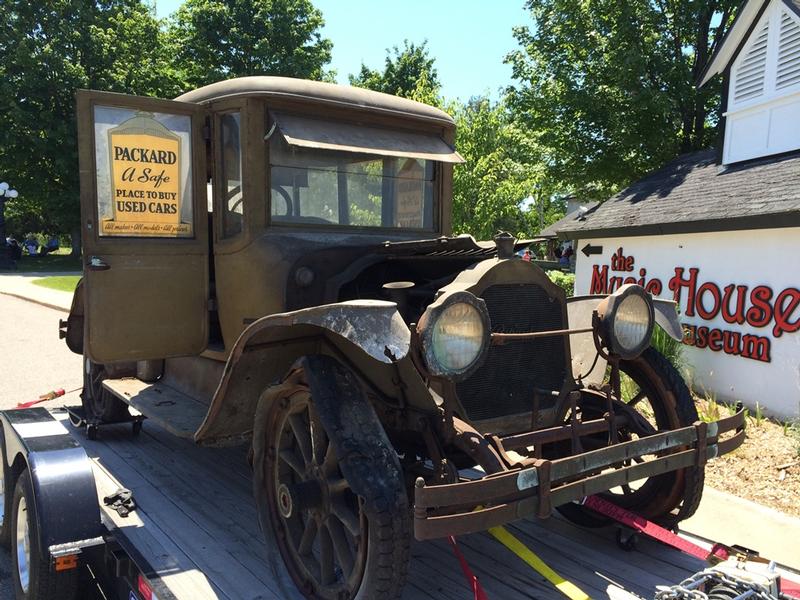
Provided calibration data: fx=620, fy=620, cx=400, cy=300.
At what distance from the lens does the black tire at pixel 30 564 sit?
7.97 ft

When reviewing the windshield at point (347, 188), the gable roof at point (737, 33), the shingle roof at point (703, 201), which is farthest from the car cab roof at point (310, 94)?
the gable roof at point (737, 33)

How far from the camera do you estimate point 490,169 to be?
1361 centimetres

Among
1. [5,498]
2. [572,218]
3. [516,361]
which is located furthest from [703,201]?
[5,498]

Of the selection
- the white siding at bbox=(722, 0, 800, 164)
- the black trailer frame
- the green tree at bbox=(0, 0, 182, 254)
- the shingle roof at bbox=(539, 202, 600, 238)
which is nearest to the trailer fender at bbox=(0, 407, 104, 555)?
the black trailer frame

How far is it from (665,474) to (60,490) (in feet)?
9.08

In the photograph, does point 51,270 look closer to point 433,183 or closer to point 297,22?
point 297,22

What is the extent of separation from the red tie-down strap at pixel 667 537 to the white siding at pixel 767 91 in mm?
7062

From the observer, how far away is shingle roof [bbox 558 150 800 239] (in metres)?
6.57

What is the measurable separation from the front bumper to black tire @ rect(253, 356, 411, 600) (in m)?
0.18

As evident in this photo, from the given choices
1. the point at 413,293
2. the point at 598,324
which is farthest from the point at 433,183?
the point at 598,324

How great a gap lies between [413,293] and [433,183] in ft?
3.89

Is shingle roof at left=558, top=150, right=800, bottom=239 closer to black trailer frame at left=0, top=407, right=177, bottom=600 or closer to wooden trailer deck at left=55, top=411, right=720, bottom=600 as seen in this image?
wooden trailer deck at left=55, top=411, right=720, bottom=600

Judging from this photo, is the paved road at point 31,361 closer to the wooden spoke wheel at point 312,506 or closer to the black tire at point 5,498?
the black tire at point 5,498

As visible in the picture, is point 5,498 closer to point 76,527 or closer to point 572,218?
point 76,527
